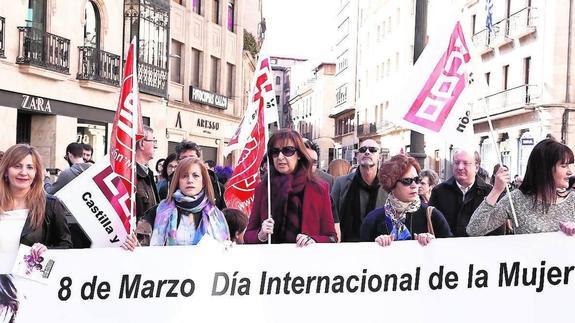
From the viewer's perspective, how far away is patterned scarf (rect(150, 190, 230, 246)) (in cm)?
519

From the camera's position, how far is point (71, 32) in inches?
817

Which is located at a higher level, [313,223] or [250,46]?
[250,46]

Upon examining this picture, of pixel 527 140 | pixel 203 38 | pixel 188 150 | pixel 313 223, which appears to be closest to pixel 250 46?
pixel 203 38

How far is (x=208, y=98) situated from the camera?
102ft

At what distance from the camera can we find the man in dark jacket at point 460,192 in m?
6.45

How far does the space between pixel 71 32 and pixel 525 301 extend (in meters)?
17.7

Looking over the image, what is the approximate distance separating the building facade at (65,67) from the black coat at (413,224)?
46.6 feet

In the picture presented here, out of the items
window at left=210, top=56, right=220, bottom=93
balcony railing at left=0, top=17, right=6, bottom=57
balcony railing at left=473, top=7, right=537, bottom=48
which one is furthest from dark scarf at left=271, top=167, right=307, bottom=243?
balcony railing at left=473, top=7, right=537, bottom=48

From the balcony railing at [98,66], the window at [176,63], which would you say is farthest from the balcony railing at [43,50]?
the window at [176,63]

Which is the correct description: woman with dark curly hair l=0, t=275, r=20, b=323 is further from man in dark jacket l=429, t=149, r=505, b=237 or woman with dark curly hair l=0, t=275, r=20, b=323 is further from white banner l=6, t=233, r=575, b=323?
man in dark jacket l=429, t=149, r=505, b=237

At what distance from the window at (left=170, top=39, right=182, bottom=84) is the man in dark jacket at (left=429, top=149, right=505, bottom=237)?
22640mm

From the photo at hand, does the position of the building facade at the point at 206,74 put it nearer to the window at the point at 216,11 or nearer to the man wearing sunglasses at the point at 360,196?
the window at the point at 216,11

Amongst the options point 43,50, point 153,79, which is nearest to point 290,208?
point 43,50

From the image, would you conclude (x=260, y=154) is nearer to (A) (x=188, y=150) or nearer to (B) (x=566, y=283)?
(A) (x=188, y=150)
